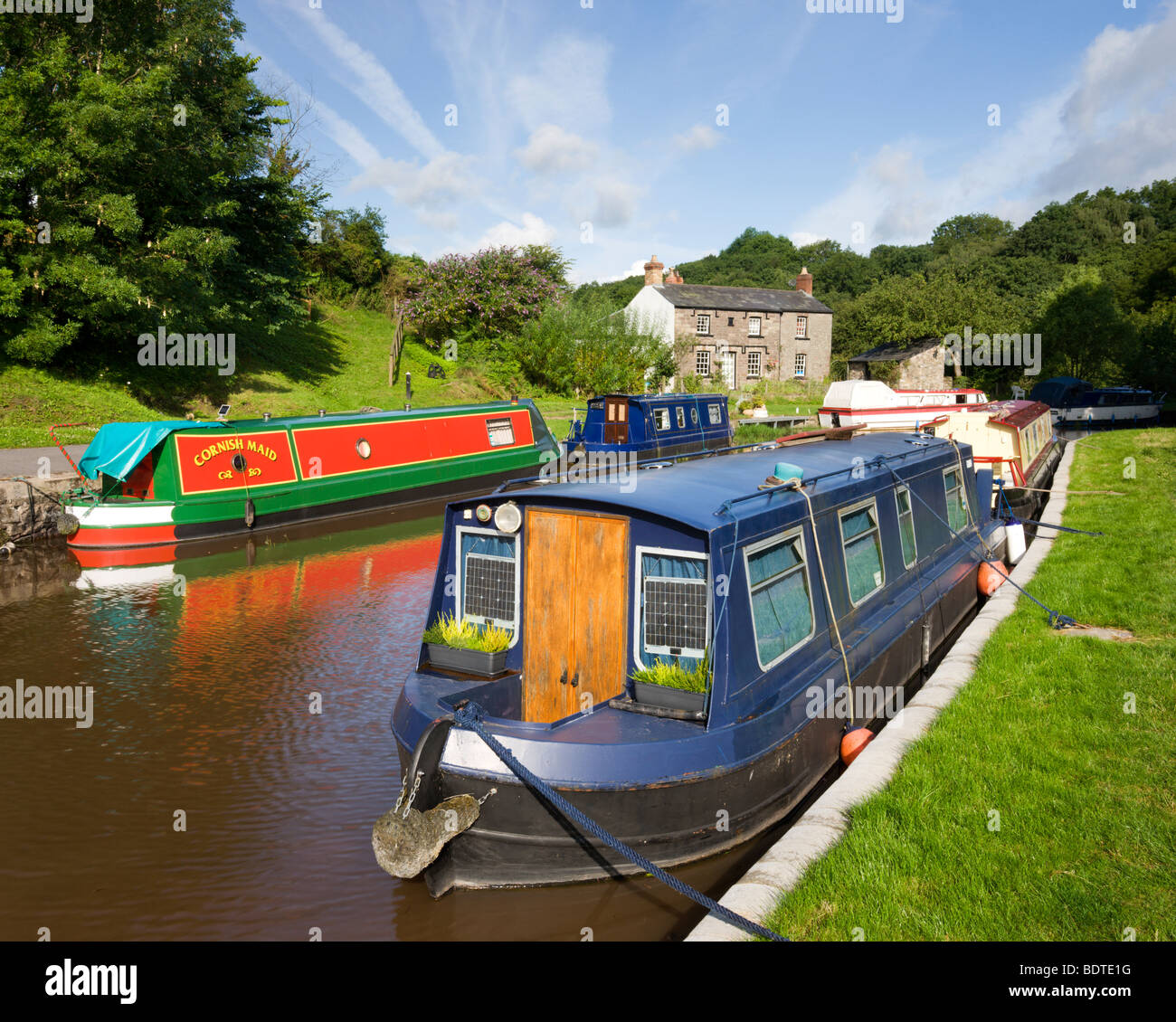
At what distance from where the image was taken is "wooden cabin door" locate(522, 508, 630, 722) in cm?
571

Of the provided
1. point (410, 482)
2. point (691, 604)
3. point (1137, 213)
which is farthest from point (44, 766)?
point (1137, 213)

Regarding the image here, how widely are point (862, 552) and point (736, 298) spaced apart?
40748mm

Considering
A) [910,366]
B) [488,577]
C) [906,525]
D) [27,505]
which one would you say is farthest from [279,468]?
[910,366]

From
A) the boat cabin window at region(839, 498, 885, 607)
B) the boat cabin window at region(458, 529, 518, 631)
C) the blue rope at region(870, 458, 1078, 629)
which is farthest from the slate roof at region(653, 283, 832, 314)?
Result: the boat cabin window at region(458, 529, 518, 631)

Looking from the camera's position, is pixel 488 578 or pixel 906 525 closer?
pixel 488 578

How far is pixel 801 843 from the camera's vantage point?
472 cm

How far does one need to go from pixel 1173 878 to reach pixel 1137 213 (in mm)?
90457

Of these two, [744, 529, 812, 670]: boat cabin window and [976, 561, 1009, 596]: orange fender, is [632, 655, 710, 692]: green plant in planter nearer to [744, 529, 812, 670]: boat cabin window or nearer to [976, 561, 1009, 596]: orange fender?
[744, 529, 812, 670]: boat cabin window

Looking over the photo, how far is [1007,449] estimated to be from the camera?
15867 mm

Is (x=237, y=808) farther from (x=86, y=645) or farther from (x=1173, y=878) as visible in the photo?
(x=1173, y=878)

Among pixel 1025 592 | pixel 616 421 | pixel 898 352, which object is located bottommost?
pixel 1025 592

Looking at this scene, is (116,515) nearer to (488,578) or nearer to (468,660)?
(488,578)

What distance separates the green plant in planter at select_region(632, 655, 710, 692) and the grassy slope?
120cm

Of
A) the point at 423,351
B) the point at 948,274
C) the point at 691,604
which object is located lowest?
the point at 691,604
